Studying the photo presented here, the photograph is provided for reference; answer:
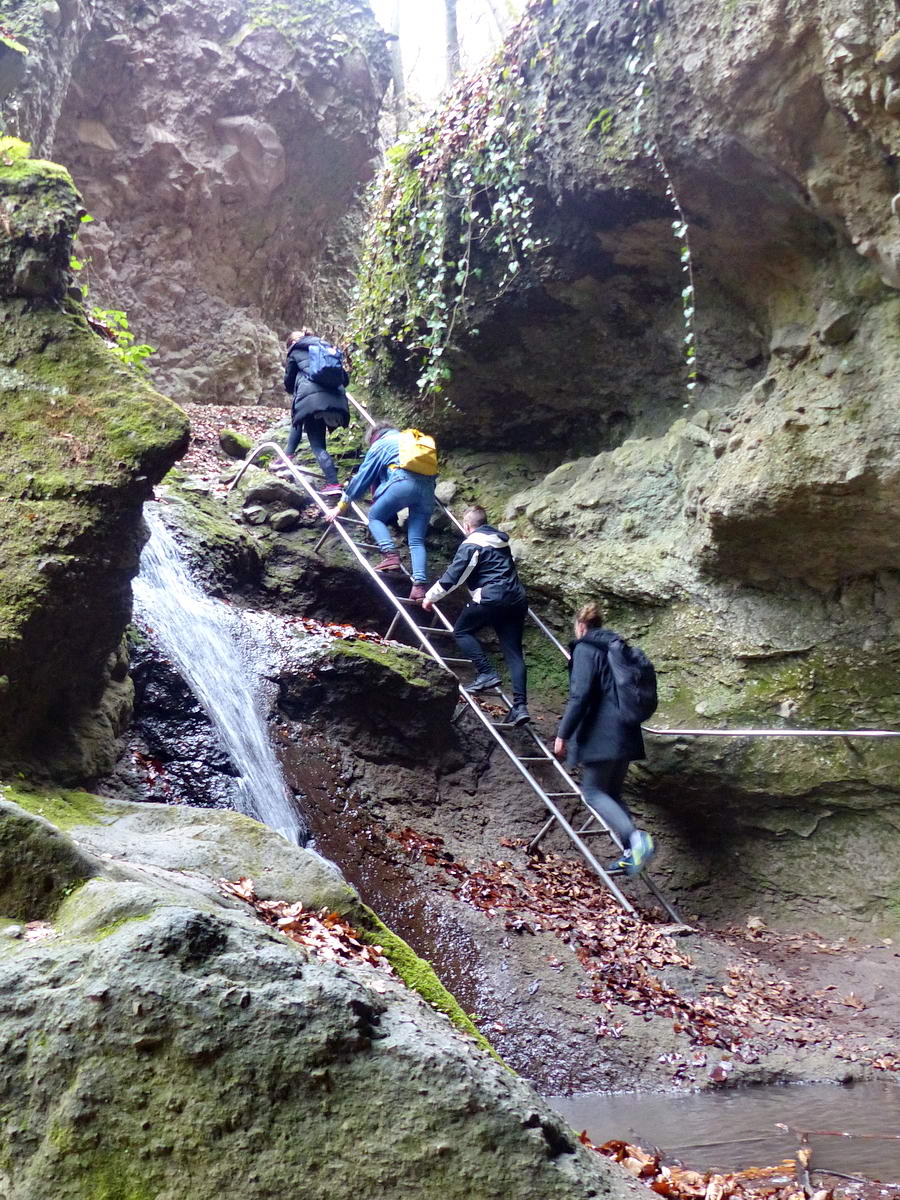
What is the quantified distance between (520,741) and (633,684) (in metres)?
2.35

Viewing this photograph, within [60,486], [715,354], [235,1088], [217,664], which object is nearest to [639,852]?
[217,664]

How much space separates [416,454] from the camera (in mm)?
Result: 8867

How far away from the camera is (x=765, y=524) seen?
754 centimetres

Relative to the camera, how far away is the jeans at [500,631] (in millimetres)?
8352

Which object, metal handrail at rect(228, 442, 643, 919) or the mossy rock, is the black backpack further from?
the mossy rock

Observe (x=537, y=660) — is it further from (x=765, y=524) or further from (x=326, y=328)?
(x=326, y=328)

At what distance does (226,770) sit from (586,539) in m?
4.70

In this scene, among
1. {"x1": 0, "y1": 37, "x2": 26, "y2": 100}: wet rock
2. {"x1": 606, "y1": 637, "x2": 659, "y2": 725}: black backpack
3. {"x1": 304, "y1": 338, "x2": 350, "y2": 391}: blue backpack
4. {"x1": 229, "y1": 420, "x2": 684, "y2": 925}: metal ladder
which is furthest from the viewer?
{"x1": 0, "y1": 37, "x2": 26, "y2": 100}: wet rock

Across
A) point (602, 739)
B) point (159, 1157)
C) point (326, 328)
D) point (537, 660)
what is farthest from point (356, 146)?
point (159, 1157)

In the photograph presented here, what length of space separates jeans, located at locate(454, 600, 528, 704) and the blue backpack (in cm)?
315

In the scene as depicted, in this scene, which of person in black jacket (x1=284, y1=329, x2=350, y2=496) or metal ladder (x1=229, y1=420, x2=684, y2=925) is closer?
metal ladder (x1=229, y1=420, x2=684, y2=925)

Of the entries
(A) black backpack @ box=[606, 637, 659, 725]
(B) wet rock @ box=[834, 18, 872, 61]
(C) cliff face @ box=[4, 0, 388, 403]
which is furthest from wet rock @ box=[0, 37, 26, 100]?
(A) black backpack @ box=[606, 637, 659, 725]

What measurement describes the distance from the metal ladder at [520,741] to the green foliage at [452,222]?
121 cm

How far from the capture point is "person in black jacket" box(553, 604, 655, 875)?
684 cm
